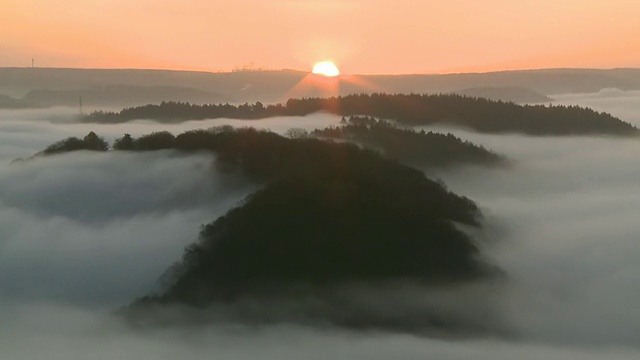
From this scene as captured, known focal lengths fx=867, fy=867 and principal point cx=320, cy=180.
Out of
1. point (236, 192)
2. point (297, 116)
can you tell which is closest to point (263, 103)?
point (297, 116)

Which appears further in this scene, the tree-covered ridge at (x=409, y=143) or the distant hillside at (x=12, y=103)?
the distant hillside at (x=12, y=103)

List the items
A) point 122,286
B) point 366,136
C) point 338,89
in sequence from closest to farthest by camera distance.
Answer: point 122,286
point 366,136
point 338,89

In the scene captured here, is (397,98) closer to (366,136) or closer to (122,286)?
(366,136)

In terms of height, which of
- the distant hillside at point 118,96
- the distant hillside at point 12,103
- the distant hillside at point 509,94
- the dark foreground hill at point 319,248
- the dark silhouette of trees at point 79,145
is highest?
the distant hillside at point 509,94

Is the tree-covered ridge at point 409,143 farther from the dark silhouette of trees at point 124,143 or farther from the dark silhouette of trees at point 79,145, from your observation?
the dark silhouette of trees at point 79,145

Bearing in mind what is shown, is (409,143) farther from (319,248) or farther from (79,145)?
(79,145)

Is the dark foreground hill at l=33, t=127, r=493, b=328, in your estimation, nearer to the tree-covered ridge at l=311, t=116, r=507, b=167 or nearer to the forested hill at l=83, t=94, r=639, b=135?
the tree-covered ridge at l=311, t=116, r=507, b=167

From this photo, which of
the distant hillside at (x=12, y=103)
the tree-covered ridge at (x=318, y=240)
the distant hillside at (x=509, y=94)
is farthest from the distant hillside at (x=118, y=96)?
the distant hillside at (x=509, y=94)

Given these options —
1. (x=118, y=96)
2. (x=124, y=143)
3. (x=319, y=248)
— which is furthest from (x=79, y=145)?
(x=319, y=248)
